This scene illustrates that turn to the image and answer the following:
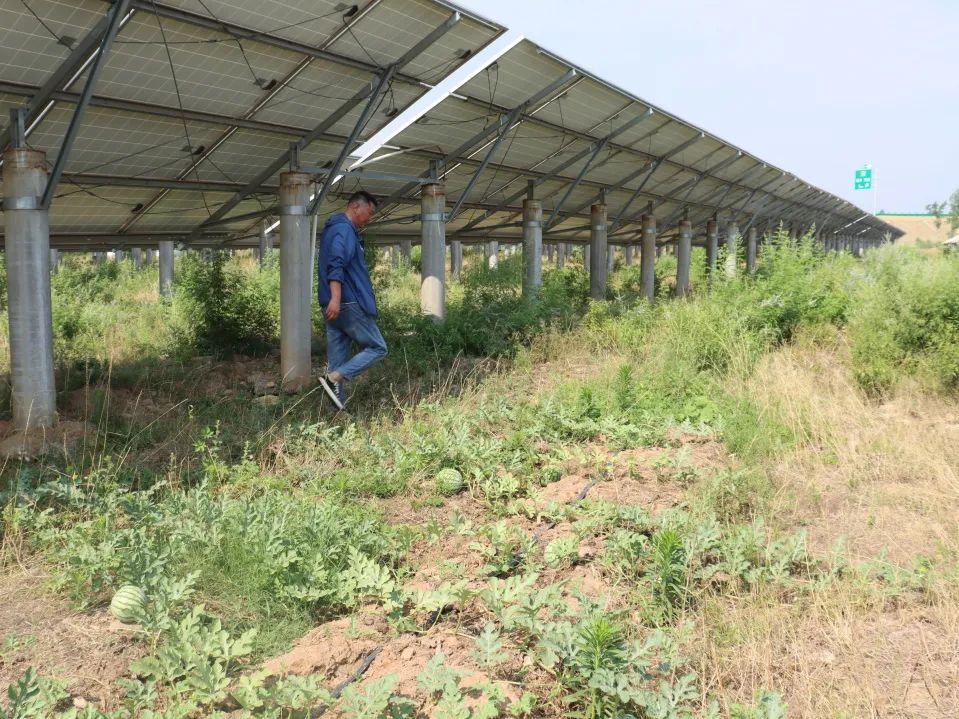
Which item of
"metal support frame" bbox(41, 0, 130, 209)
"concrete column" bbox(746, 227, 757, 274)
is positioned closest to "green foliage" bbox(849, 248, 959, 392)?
"metal support frame" bbox(41, 0, 130, 209)

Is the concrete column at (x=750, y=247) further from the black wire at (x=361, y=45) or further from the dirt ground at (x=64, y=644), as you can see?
the dirt ground at (x=64, y=644)

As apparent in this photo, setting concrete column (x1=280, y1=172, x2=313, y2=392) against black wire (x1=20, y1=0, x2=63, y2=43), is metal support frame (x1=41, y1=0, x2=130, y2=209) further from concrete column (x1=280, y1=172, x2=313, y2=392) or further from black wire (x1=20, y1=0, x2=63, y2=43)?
concrete column (x1=280, y1=172, x2=313, y2=392)

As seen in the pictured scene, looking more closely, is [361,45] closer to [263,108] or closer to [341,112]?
[341,112]

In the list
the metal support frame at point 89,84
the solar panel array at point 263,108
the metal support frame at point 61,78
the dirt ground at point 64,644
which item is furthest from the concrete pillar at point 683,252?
the dirt ground at point 64,644

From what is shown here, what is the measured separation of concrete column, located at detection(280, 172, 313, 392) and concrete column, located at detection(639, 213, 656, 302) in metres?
12.5

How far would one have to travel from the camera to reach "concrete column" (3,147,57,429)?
6082mm

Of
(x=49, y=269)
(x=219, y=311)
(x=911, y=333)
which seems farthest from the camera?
(x=219, y=311)

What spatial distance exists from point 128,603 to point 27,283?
12.6 ft

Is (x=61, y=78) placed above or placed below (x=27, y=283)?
above

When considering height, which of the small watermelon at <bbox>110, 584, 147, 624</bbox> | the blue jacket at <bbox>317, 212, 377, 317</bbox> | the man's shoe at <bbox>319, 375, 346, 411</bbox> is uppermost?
the blue jacket at <bbox>317, 212, 377, 317</bbox>

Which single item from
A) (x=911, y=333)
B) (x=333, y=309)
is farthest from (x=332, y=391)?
(x=911, y=333)

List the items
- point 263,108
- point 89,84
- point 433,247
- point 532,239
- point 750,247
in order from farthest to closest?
point 750,247, point 532,239, point 433,247, point 263,108, point 89,84

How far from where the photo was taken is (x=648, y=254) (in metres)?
20.0

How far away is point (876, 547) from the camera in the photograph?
4219mm
